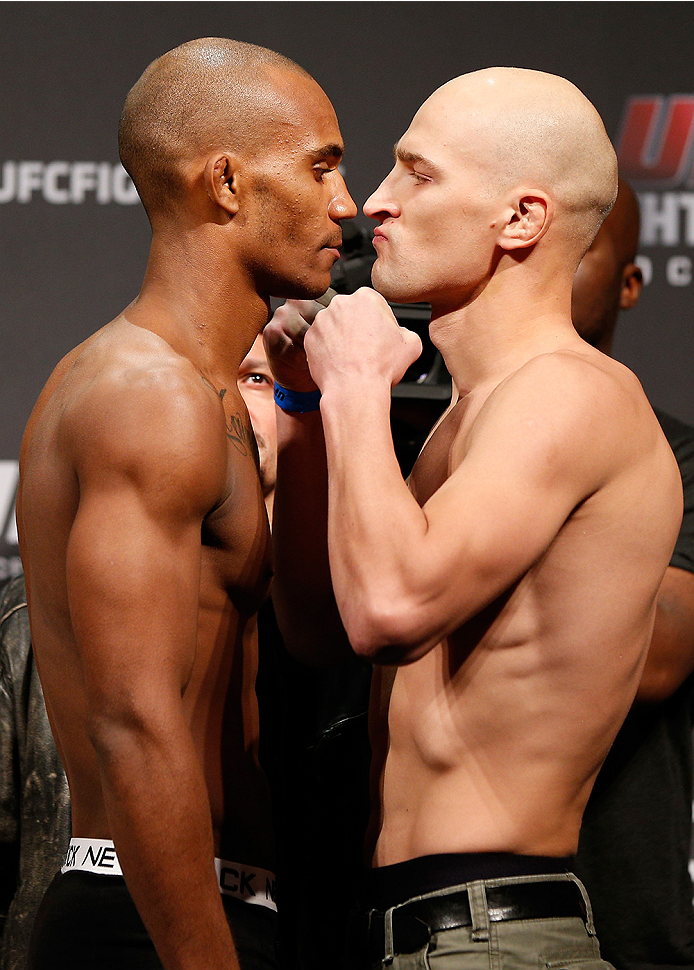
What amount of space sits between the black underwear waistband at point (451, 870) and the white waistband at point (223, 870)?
0.15 m

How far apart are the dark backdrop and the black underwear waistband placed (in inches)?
73.7

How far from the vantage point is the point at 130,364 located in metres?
1.29

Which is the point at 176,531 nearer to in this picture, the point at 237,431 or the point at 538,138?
the point at 237,431

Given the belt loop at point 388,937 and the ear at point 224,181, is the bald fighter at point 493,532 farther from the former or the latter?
the ear at point 224,181

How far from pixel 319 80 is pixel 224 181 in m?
1.67

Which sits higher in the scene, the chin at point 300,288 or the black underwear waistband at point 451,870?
the chin at point 300,288

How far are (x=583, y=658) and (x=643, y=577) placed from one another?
13 centimetres

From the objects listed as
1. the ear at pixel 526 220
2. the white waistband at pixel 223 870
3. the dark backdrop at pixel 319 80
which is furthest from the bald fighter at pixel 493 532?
the dark backdrop at pixel 319 80

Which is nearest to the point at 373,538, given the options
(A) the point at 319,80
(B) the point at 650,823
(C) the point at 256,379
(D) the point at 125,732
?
(D) the point at 125,732

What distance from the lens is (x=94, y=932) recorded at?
1276 millimetres

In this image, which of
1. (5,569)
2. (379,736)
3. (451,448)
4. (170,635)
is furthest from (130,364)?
(5,569)

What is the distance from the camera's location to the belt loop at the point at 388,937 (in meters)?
1.28

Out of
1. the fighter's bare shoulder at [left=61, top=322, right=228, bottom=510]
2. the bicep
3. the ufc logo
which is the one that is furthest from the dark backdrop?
the bicep

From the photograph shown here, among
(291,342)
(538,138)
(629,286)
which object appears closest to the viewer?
(538,138)
